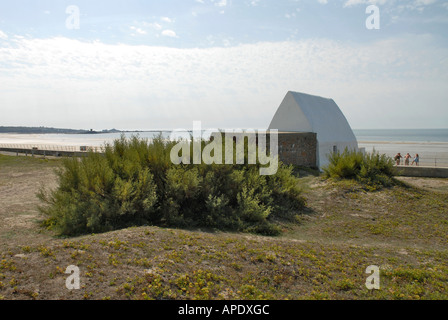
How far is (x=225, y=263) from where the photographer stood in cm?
519

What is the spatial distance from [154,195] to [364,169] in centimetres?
853

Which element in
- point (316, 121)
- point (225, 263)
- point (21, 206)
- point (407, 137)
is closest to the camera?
point (225, 263)

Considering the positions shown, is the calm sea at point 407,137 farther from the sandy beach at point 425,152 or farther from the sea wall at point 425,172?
the sea wall at point 425,172

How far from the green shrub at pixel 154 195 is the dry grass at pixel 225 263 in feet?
2.34

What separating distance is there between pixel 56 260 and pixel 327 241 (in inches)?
219

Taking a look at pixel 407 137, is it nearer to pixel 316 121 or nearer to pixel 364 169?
pixel 316 121

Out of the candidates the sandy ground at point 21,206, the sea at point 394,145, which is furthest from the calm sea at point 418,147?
the sandy ground at point 21,206

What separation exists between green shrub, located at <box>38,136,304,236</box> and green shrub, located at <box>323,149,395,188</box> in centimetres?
374

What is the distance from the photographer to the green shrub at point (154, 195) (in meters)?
7.44

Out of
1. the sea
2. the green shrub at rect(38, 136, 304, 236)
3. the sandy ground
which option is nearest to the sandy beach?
the sea

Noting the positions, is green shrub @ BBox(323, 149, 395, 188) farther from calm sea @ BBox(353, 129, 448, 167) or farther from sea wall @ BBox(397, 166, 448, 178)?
sea wall @ BBox(397, 166, 448, 178)

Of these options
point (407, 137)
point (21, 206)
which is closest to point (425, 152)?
point (21, 206)

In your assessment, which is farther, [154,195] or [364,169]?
[364,169]
